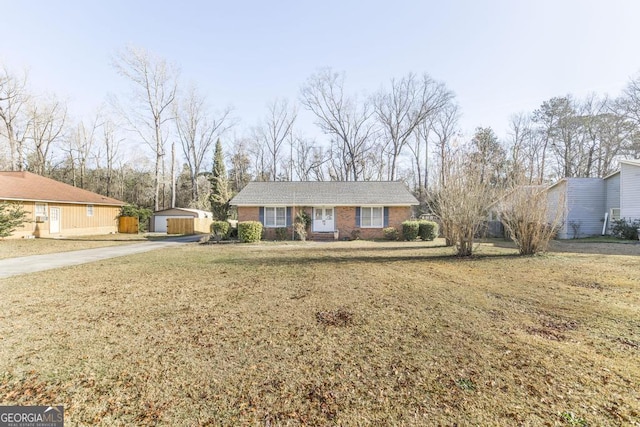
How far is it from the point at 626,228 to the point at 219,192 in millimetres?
28454

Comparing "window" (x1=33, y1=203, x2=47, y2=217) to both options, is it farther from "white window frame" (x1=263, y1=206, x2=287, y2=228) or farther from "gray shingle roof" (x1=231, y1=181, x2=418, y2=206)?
"white window frame" (x1=263, y1=206, x2=287, y2=228)

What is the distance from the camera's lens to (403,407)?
259 centimetres

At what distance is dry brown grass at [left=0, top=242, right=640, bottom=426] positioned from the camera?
259 cm

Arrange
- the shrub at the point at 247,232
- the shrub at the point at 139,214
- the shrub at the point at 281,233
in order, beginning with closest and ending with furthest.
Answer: the shrub at the point at 247,232, the shrub at the point at 281,233, the shrub at the point at 139,214

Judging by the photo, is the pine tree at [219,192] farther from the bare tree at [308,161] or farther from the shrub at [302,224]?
the bare tree at [308,161]

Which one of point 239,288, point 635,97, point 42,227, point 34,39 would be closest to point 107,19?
point 34,39

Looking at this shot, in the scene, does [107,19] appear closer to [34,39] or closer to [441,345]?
[34,39]

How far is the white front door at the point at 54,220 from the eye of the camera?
2031 centimetres

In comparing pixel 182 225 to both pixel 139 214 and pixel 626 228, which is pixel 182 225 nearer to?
pixel 139 214

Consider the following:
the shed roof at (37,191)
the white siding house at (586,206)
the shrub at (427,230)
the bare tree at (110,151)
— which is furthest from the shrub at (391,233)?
the bare tree at (110,151)

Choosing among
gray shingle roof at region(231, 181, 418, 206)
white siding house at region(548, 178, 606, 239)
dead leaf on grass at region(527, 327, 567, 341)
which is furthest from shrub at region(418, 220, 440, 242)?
dead leaf on grass at region(527, 327, 567, 341)

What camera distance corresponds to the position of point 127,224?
27.0m

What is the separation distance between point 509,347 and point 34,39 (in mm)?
18315
